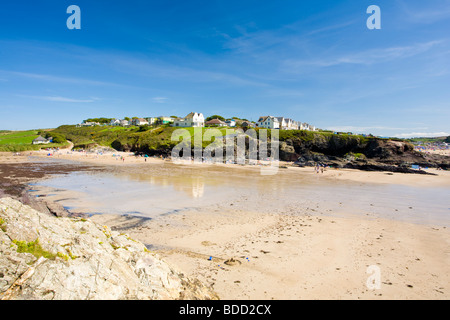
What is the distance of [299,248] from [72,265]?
10597 mm

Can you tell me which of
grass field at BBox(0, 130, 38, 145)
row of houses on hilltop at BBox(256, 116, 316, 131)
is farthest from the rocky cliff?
grass field at BBox(0, 130, 38, 145)

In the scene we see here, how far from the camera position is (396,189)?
29.1 meters

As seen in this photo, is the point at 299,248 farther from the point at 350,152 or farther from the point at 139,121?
the point at 139,121

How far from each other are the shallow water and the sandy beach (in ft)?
1.34

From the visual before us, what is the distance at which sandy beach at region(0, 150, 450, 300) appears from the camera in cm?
846

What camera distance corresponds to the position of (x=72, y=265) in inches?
Answer: 191

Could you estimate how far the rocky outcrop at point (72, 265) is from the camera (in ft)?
13.9

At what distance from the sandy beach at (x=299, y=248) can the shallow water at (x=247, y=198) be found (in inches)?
16.1

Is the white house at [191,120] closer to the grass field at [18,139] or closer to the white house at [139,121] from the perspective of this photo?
the white house at [139,121]

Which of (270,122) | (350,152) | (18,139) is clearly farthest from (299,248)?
(18,139)

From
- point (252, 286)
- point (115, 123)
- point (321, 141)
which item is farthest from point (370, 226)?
point (115, 123)

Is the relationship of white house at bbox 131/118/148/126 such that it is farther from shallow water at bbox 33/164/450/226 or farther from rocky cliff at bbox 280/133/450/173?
shallow water at bbox 33/164/450/226

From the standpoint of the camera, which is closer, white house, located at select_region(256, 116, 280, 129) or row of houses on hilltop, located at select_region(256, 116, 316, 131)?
white house, located at select_region(256, 116, 280, 129)

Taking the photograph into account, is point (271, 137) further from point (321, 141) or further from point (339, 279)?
point (339, 279)
